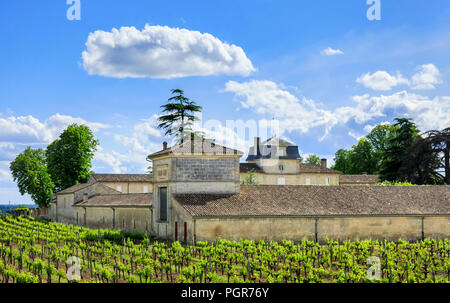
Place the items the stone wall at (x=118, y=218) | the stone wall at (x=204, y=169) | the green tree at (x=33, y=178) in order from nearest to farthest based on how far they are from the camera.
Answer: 1. the stone wall at (x=204, y=169)
2. the stone wall at (x=118, y=218)
3. the green tree at (x=33, y=178)

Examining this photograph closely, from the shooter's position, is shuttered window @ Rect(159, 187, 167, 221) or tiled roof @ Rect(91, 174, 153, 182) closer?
shuttered window @ Rect(159, 187, 167, 221)

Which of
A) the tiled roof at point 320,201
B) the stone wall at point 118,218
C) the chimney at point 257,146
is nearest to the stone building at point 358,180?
the chimney at point 257,146

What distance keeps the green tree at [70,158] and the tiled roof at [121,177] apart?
67.3 inches

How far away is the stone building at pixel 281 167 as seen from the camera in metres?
68.7

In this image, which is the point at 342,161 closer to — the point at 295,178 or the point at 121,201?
the point at 295,178

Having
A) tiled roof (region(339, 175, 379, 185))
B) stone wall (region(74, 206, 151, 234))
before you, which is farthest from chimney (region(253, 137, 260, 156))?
stone wall (region(74, 206, 151, 234))

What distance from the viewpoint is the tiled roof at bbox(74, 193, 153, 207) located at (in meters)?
39.8

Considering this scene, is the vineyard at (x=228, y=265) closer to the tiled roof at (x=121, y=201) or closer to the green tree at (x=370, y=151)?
the tiled roof at (x=121, y=201)

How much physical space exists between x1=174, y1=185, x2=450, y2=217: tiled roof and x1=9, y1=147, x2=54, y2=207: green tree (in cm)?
4638

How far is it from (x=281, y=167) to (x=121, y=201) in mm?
30525

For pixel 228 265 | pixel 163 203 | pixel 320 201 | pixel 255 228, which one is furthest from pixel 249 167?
pixel 228 265

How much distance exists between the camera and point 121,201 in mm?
43469

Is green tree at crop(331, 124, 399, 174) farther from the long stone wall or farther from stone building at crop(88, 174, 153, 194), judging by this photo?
the long stone wall
